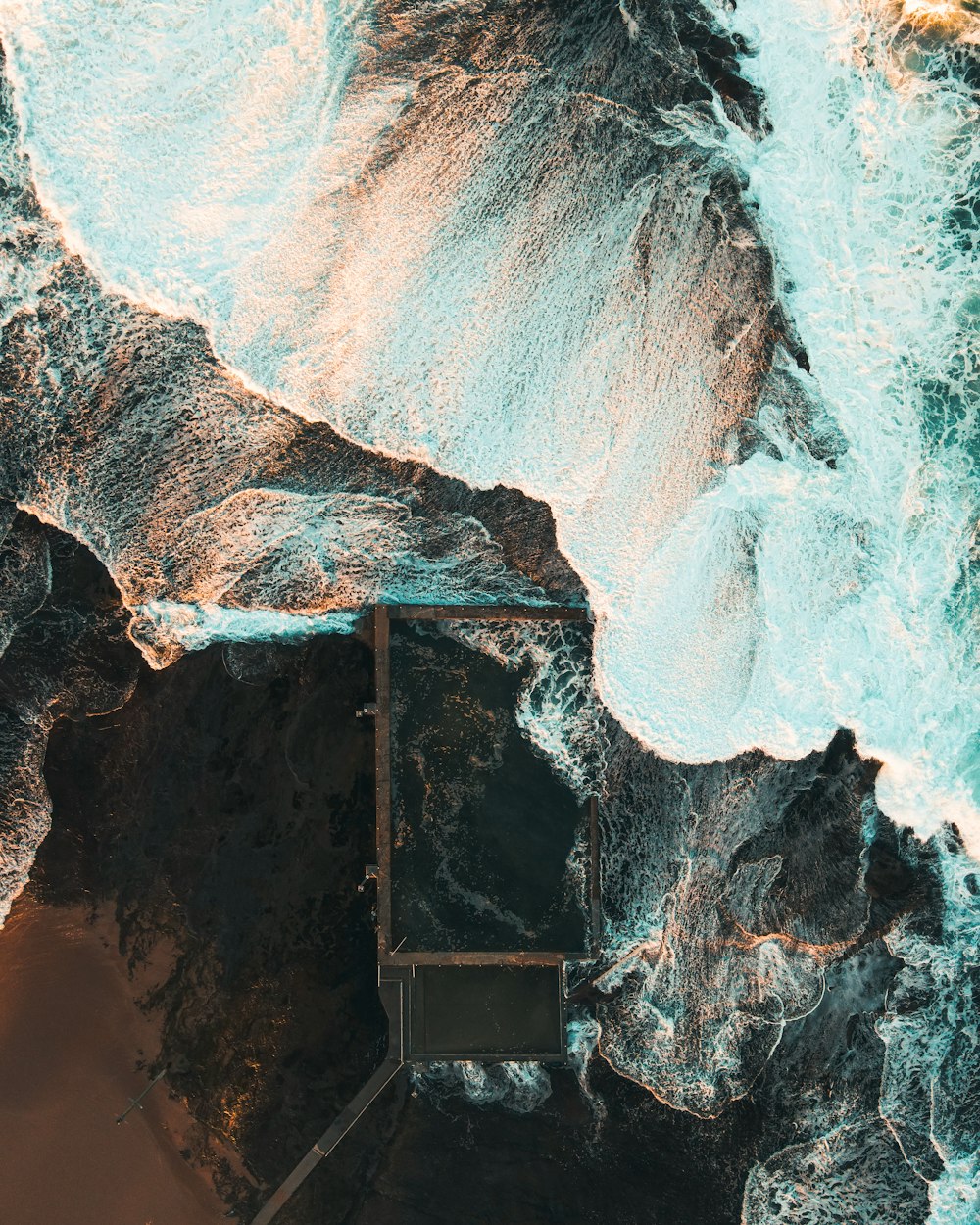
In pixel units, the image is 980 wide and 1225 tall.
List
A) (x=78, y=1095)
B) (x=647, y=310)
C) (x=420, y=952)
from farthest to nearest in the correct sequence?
(x=78, y=1095), (x=647, y=310), (x=420, y=952)

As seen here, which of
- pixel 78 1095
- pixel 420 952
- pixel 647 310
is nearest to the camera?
pixel 420 952

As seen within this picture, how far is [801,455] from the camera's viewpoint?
16.3 feet

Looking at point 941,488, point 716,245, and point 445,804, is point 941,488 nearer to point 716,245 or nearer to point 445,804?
point 716,245

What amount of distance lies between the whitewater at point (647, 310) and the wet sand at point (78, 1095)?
2.27 meters

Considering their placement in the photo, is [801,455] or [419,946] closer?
[419,946]

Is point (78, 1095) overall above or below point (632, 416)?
below

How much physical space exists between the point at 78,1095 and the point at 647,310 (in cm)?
597

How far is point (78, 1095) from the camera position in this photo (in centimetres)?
499

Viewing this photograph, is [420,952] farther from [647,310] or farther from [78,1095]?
[647,310]

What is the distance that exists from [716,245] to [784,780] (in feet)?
10.8

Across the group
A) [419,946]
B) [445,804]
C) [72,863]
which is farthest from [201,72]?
[419,946]

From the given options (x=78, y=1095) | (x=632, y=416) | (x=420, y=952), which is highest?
(x=632, y=416)

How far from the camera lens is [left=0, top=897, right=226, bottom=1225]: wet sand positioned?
4953 mm

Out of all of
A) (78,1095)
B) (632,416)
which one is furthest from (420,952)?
(632,416)
